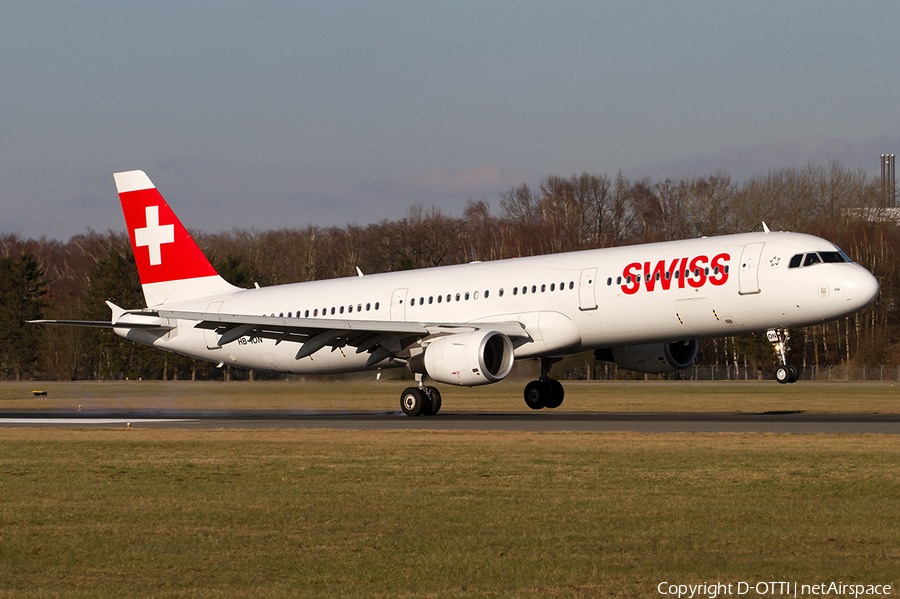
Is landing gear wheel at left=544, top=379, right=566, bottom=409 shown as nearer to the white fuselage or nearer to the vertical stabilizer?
the white fuselage

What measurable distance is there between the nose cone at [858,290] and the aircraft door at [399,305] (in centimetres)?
1310

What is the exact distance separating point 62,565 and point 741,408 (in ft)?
102

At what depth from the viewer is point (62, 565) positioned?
9.16 meters

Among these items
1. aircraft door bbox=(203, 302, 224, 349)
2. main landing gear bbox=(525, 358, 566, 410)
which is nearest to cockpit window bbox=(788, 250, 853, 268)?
main landing gear bbox=(525, 358, 566, 410)

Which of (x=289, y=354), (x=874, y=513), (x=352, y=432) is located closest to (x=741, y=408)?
(x=289, y=354)

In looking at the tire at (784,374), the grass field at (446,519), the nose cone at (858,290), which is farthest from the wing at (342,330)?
the grass field at (446,519)

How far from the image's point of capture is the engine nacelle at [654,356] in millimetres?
32625

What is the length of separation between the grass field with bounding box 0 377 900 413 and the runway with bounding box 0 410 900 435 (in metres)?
1.27

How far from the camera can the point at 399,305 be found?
33312mm

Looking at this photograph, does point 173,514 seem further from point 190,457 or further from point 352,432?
point 352,432

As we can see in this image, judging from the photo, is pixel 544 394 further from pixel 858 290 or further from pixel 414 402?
pixel 858 290

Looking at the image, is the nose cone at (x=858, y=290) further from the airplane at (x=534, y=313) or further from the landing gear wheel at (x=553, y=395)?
the landing gear wheel at (x=553, y=395)

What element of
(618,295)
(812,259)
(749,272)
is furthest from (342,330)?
(812,259)

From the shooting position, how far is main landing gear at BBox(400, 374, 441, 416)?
30938 millimetres
